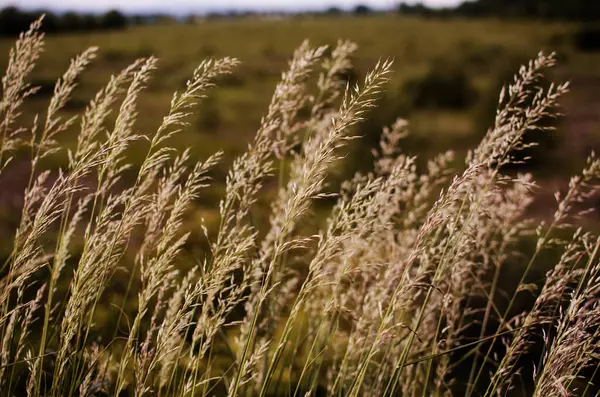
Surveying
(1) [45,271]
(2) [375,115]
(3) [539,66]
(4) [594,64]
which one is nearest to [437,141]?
(2) [375,115]

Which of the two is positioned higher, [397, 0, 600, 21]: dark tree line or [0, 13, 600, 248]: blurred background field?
[397, 0, 600, 21]: dark tree line

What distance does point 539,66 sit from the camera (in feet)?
5.80

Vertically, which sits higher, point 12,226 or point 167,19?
point 167,19

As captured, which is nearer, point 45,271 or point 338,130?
point 338,130

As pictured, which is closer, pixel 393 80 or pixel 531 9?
pixel 393 80

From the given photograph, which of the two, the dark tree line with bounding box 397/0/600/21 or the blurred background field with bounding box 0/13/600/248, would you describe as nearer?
the blurred background field with bounding box 0/13/600/248

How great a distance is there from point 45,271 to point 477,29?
209ft

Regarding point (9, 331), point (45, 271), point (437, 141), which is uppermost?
point (9, 331)

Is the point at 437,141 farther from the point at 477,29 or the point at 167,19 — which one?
the point at 167,19

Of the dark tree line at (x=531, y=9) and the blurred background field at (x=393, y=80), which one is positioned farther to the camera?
the dark tree line at (x=531, y=9)

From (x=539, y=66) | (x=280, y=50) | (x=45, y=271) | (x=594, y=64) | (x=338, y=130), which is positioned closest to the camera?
(x=338, y=130)

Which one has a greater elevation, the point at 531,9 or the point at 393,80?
the point at 531,9

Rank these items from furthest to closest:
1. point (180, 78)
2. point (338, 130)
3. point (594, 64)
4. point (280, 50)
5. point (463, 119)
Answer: point (280, 50) < point (594, 64) < point (180, 78) < point (463, 119) < point (338, 130)

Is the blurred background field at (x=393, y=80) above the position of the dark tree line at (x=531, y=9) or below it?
below
